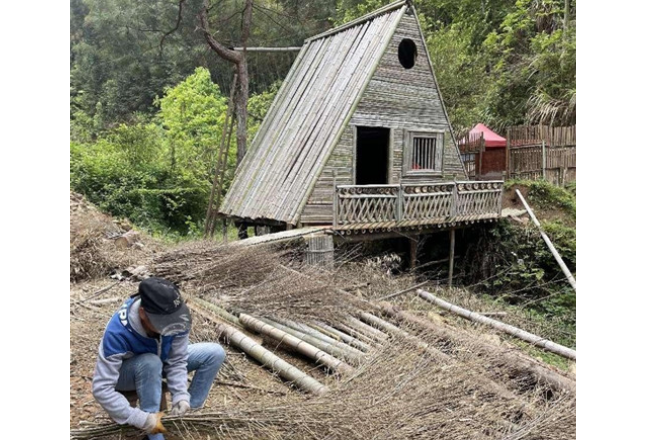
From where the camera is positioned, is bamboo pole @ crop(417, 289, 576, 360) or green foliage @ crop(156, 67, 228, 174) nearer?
bamboo pole @ crop(417, 289, 576, 360)

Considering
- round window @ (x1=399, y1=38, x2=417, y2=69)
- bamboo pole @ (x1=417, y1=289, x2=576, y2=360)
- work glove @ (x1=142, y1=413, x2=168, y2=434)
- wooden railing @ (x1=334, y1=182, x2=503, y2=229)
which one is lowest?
bamboo pole @ (x1=417, y1=289, x2=576, y2=360)

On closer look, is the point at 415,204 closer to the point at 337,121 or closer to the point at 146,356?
the point at 337,121

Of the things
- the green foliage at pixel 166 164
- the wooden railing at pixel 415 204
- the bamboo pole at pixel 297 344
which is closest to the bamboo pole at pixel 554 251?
the wooden railing at pixel 415 204

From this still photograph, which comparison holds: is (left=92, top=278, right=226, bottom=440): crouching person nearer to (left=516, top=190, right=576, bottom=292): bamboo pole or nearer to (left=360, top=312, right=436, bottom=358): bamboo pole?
(left=360, top=312, right=436, bottom=358): bamboo pole

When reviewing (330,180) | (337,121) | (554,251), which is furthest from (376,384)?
(554,251)

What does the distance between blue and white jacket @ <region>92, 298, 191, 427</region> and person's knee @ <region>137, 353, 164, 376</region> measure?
6 centimetres

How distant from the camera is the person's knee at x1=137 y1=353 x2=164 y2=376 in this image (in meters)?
3.55

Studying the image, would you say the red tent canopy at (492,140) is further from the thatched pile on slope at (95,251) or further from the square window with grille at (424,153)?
the thatched pile on slope at (95,251)

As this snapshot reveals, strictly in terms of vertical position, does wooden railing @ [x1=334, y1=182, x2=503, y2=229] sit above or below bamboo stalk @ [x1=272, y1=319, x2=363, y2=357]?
above

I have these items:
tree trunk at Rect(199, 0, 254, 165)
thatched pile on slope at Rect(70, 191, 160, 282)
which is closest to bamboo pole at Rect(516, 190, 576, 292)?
tree trunk at Rect(199, 0, 254, 165)

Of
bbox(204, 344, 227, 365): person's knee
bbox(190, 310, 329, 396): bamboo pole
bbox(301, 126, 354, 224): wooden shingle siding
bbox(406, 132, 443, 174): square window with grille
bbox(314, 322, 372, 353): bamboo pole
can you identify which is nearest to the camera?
bbox(204, 344, 227, 365): person's knee

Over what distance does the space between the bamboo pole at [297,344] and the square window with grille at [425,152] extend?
872 cm
